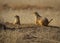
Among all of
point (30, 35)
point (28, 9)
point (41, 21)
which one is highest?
point (28, 9)

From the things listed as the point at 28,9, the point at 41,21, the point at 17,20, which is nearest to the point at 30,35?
the point at 41,21

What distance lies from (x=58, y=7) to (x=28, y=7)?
4.31ft

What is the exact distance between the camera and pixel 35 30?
10992 mm

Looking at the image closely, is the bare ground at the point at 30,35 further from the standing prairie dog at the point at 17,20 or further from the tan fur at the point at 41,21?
the standing prairie dog at the point at 17,20

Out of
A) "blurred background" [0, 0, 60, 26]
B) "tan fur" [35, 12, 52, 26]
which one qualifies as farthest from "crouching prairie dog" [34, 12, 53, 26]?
"blurred background" [0, 0, 60, 26]

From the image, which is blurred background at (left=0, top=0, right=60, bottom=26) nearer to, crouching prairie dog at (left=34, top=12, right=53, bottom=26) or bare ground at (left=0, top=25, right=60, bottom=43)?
crouching prairie dog at (left=34, top=12, right=53, bottom=26)

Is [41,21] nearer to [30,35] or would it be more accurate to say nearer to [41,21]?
[41,21]

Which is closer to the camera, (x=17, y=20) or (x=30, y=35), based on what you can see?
(x=30, y=35)

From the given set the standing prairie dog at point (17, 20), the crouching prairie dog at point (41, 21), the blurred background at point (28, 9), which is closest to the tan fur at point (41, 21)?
the crouching prairie dog at point (41, 21)

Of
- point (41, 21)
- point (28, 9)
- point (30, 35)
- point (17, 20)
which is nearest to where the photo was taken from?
point (30, 35)

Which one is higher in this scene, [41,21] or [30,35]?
[41,21]

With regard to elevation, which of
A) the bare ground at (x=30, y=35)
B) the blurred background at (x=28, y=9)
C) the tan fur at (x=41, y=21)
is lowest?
the bare ground at (x=30, y=35)

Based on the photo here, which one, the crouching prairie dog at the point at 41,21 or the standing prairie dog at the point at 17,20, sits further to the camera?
the standing prairie dog at the point at 17,20

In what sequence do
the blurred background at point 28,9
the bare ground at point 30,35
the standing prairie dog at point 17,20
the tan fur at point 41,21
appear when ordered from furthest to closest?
the blurred background at point 28,9 < the standing prairie dog at point 17,20 < the tan fur at point 41,21 < the bare ground at point 30,35
